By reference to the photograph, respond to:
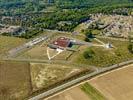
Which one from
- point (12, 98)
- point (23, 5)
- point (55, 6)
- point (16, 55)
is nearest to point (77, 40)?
point (16, 55)

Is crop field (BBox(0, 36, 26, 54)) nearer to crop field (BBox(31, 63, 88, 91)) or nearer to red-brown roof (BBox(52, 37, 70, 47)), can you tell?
red-brown roof (BBox(52, 37, 70, 47))

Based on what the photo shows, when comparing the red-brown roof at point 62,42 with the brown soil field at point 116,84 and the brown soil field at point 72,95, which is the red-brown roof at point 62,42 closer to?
the brown soil field at point 116,84

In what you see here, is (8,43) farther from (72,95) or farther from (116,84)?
(116,84)

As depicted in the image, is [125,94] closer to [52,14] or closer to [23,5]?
[52,14]

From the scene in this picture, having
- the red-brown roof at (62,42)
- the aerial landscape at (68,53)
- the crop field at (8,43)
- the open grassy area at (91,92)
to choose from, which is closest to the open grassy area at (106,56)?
the aerial landscape at (68,53)

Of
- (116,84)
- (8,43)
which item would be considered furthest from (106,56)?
(8,43)

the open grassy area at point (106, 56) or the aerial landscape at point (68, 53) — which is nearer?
the aerial landscape at point (68, 53)

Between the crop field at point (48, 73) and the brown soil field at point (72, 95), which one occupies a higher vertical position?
the brown soil field at point (72, 95)

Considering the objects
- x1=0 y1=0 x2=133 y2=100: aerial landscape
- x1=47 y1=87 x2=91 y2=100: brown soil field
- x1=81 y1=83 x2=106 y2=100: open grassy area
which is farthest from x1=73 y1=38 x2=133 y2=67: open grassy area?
x1=47 y1=87 x2=91 y2=100: brown soil field

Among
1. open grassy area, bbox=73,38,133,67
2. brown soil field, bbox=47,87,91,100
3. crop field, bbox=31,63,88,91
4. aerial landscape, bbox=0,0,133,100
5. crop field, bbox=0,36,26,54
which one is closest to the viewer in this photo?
brown soil field, bbox=47,87,91,100

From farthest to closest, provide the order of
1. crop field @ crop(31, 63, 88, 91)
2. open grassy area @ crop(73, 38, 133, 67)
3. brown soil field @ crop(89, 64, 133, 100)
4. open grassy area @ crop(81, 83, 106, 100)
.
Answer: open grassy area @ crop(73, 38, 133, 67) < crop field @ crop(31, 63, 88, 91) < brown soil field @ crop(89, 64, 133, 100) < open grassy area @ crop(81, 83, 106, 100)
